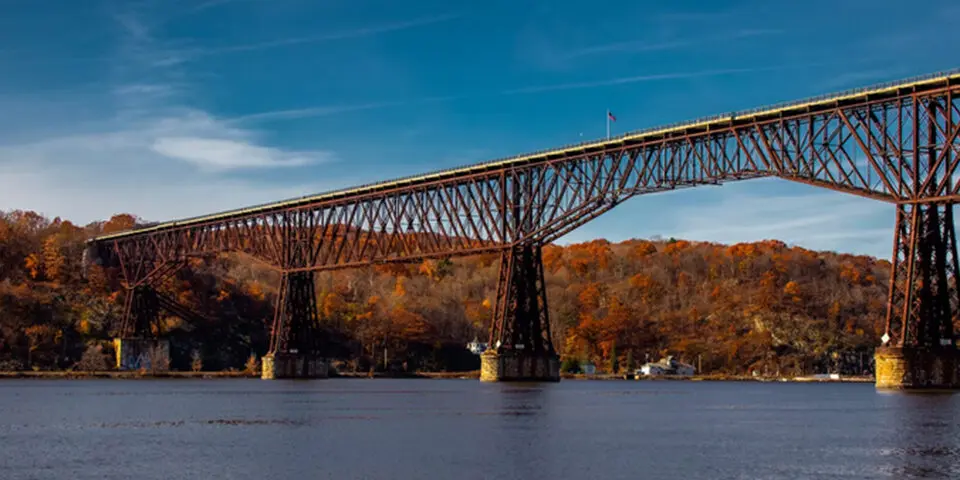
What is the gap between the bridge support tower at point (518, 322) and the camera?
108188 mm

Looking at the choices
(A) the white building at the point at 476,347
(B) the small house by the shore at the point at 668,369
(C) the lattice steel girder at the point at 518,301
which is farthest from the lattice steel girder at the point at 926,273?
(A) the white building at the point at 476,347

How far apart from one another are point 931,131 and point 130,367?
112m

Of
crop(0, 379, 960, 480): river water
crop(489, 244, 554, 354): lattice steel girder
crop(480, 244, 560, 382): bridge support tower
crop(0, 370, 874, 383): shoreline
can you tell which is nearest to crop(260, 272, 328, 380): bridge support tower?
crop(0, 370, 874, 383): shoreline

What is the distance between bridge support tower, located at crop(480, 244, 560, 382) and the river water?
2065 centimetres

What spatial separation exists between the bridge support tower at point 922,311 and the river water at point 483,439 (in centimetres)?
218

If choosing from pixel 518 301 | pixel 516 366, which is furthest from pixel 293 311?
pixel 518 301

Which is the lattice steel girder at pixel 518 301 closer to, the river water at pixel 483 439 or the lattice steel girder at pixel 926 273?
the river water at pixel 483 439

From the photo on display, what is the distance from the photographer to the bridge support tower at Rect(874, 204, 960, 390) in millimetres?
75125

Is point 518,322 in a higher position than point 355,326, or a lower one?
lower

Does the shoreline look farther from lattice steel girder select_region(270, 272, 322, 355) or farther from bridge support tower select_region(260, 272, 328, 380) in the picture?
lattice steel girder select_region(270, 272, 322, 355)

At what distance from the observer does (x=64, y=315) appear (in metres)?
159

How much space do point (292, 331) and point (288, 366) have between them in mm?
4158

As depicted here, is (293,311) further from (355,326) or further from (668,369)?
(668,369)

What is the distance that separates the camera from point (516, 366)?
109 metres
